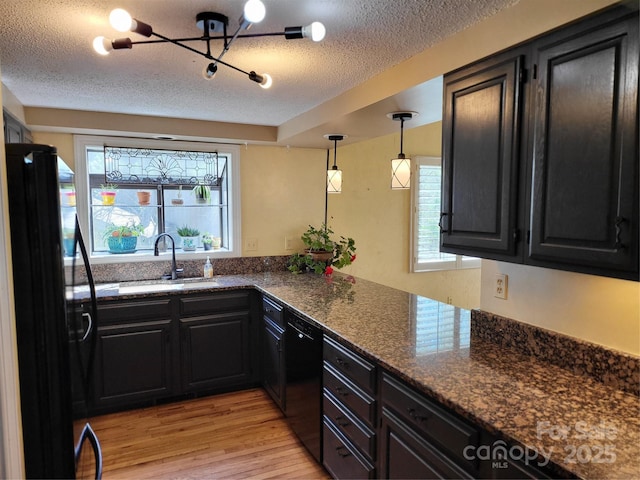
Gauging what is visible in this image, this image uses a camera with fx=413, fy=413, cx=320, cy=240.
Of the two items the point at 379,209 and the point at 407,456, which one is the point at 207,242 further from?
the point at 407,456

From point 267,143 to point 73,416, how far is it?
117 inches

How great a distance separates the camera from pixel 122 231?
358 centimetres

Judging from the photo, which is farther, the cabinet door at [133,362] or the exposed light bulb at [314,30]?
the cabinet door at [133,362]

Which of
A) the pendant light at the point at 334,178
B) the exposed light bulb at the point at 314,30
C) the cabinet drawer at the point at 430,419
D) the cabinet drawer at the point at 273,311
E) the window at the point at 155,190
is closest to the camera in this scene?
the cabinet drawer at the point at 430,419

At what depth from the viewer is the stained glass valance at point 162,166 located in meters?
3.54

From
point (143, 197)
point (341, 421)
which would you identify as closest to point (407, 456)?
point (341, 421)

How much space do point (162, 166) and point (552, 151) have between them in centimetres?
324

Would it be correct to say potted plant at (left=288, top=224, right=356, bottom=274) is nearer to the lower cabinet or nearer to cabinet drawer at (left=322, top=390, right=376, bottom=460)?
the lower cabinet

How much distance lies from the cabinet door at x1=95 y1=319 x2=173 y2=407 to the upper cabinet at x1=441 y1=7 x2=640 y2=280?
2.36m

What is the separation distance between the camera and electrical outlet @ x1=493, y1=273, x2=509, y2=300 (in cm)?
187

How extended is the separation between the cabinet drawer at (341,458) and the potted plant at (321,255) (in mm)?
1710

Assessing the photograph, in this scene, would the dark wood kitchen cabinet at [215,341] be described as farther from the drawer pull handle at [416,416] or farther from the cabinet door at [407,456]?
the drawer pull handle at [416,416]

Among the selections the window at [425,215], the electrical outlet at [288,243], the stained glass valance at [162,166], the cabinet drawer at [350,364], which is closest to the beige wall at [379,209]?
the window at [425,215]

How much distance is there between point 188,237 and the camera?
151 inches
